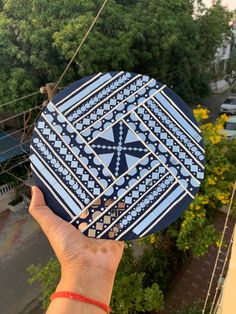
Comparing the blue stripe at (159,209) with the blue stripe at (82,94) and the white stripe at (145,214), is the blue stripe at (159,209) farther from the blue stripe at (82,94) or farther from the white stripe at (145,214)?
the blue stripe at (82,94)

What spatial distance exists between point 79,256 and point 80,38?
534 cm

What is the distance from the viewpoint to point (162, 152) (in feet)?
6.73

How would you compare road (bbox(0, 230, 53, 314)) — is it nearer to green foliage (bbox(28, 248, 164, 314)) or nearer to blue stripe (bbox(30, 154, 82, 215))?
green foliage (bbox(28, 248, 164, 314))

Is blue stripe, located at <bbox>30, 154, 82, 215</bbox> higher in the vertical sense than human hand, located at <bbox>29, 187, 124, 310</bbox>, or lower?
higher

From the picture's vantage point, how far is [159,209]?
1.96 meters

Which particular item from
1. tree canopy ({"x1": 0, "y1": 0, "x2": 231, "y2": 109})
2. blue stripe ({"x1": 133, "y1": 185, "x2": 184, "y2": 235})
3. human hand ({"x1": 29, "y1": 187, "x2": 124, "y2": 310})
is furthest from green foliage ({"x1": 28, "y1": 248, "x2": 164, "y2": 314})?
tree canopy ({"x1": 0, "y1": 0, "x2": 231, "y2": 109})

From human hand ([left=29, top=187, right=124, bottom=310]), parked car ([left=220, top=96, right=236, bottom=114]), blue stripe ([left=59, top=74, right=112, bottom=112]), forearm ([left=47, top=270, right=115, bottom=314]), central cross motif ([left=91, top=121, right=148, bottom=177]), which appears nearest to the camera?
forearm ([left=47, top=270, right=115, bottom=314])

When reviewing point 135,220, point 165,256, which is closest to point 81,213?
point 135,220

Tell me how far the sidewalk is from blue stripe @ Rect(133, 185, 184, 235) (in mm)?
3792

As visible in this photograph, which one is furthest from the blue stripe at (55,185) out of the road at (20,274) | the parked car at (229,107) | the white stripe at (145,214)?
the parked car at (229,107)

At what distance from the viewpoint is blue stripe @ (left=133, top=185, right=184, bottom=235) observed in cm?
192

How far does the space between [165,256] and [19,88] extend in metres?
4.38

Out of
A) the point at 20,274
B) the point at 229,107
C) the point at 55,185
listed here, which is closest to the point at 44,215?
the point at 55,185

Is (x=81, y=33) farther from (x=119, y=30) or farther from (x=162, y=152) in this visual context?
(x=162, y=152)
